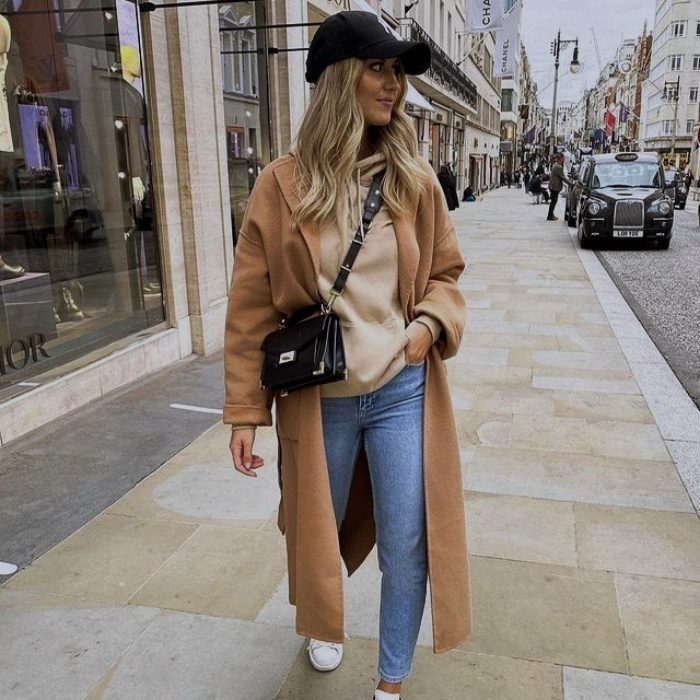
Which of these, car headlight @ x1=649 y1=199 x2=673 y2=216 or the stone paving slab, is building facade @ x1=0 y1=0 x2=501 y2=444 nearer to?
the stone paving slab

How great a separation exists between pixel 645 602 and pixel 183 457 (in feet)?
8.87

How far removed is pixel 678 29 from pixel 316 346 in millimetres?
89877

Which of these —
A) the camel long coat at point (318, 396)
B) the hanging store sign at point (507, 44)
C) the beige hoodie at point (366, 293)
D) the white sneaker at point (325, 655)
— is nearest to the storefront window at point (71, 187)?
the white sneaker at point (325, 655)

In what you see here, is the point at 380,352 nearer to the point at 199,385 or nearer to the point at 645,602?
the point at 645,602

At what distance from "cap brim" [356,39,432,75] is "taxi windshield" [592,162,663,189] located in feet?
47.0

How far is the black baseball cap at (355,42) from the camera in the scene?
1.78 m

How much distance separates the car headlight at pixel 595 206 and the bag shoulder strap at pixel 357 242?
1352cm

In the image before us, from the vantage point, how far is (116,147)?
6.27m

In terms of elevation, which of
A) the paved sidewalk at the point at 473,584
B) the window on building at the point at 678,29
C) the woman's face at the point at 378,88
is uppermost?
the window on building at the point at 678,29

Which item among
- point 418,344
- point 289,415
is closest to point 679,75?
point 418,344

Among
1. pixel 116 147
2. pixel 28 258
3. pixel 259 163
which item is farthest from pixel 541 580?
pixel 259 163

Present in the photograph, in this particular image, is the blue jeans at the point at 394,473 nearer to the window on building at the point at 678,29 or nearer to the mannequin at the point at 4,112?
the mannequin at the point at 4,112

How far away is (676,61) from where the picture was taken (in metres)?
77.3

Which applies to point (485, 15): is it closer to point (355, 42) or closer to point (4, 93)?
point (4, 93)
